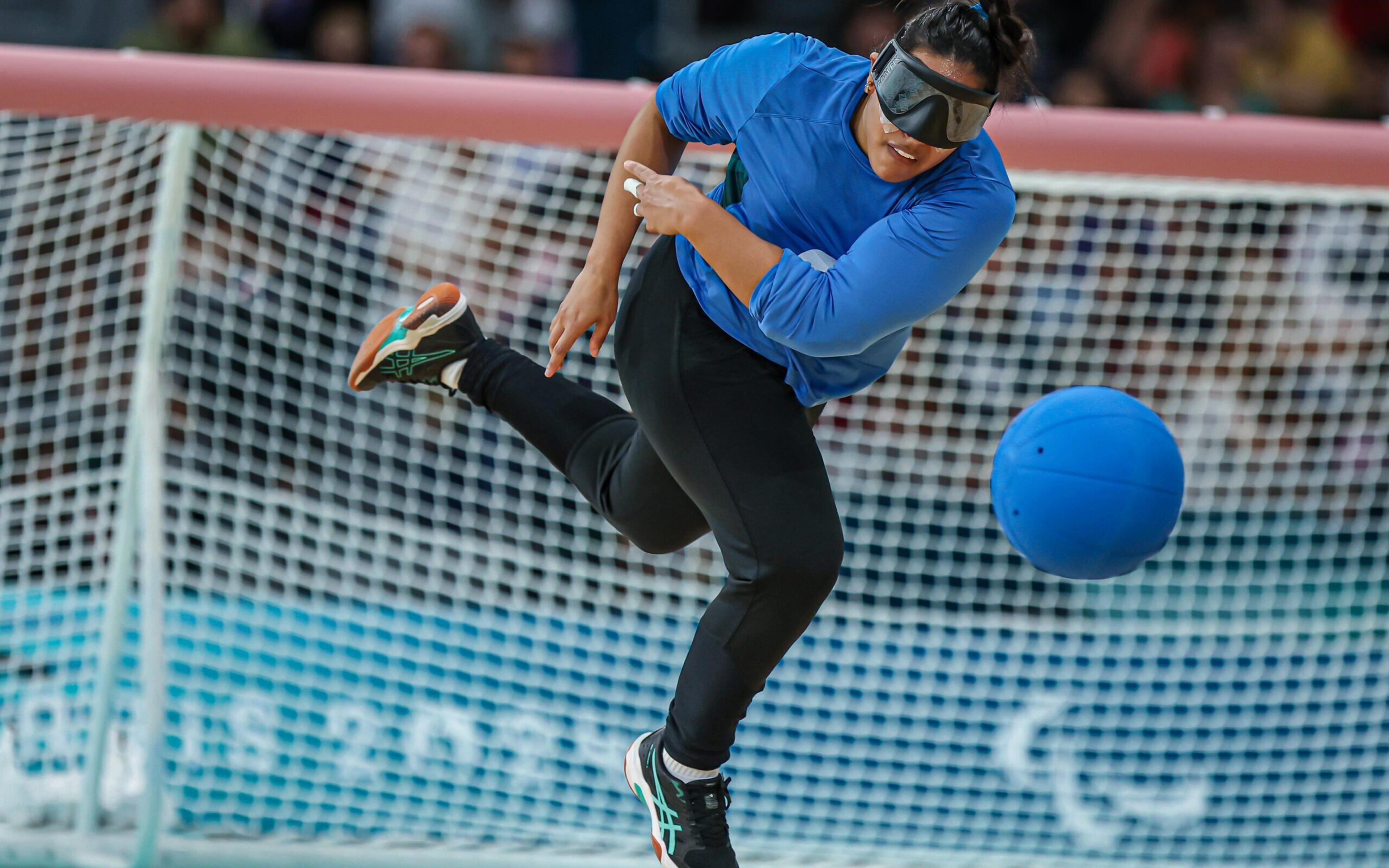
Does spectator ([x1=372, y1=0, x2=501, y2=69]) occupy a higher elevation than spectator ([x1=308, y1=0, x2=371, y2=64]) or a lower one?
lower

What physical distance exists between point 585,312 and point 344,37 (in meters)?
3.72

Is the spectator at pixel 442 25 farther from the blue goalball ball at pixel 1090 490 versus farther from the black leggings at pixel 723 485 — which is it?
the blue goalball ball at pixel 1090 490

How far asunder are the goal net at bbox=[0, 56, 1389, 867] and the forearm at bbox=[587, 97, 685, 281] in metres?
1.27

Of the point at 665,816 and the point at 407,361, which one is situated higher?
the point at 407,361

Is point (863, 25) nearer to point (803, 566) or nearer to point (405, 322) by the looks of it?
point (405, 322)

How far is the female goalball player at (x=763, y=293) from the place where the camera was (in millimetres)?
1812

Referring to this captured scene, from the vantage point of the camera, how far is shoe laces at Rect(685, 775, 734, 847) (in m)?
2.06

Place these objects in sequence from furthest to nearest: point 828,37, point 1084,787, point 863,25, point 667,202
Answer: point 828,37 → point 863,25 → point 1084,787 → point 667,202

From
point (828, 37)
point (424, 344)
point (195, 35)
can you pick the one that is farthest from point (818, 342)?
point (828, 37)

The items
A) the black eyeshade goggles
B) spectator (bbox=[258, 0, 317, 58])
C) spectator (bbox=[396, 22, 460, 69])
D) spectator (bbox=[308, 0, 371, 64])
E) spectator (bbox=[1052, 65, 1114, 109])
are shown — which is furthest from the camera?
spectator (bbox=[258, 0, 317, 58])

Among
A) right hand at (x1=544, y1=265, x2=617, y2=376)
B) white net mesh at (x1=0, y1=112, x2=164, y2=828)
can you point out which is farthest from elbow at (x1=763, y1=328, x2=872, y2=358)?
white net mesh at (x1=0, y1=112, x2=164, y2=828)

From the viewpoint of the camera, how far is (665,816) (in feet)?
6.89

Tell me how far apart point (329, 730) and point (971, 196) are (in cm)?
243

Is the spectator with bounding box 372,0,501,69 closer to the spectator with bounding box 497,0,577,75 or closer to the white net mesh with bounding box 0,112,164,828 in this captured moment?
the spectator with bounding box 497,0,577,75
